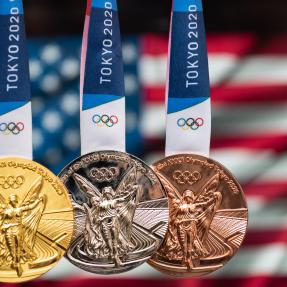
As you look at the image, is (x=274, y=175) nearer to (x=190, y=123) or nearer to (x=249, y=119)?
(x=249, y=119)

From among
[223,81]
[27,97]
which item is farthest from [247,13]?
[27,97]

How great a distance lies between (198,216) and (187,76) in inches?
12.6

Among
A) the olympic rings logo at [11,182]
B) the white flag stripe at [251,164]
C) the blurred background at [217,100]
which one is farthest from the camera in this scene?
the white flag stripe at [251,164]

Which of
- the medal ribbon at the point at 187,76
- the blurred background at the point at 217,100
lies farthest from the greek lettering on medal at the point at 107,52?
the blurred background at the point at 217,100

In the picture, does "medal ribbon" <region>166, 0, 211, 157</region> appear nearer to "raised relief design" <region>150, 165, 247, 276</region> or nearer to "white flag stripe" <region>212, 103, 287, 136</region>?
"raised relief design" <region>150, 165, 247, 276</region>

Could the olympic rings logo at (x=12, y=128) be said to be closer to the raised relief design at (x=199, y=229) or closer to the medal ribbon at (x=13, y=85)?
the medal ribbon at (x=13, y=85)

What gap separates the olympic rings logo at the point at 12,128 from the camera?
166cm

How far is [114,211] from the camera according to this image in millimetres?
1696

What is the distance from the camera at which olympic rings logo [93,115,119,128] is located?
1690mm

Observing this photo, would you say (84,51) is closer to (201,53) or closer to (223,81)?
(201,53)

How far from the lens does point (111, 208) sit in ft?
5.56

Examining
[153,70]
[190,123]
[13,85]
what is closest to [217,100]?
[153,70]

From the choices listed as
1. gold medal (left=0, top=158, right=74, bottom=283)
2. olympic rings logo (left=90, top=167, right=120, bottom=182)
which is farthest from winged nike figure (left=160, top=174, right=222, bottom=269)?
gold medal (left=0, top=158, right=74, bottom=283)

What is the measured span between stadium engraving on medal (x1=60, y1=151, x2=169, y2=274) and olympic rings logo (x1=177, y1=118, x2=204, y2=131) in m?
0.13
